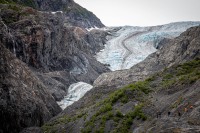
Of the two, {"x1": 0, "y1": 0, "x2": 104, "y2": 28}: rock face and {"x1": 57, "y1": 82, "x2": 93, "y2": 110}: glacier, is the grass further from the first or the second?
{"x1": 0, "y1": 0, "x2": 104, "y2": 28}: rock face

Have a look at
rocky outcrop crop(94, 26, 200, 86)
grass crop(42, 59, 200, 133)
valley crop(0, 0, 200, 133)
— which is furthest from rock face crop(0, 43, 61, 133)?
rocky outcrop crop(94, 26, 200, 86)

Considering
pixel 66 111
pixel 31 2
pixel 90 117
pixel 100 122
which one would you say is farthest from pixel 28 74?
pixel 31 2

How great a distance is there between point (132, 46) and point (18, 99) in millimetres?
59817

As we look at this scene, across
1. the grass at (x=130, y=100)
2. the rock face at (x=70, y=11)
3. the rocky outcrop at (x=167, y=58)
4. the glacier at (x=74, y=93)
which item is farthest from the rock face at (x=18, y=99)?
the rock face at (x=70, y=11)

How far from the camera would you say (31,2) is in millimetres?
75500

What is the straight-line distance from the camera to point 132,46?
78188 mm

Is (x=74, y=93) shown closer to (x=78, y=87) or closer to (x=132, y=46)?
(x=78, y=87)

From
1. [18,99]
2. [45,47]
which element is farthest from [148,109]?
[45,47]

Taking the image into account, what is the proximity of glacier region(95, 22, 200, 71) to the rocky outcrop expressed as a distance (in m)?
19.2

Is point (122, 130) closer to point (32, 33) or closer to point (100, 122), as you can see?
point (100, 122)

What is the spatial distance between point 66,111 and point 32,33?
51.5 feet

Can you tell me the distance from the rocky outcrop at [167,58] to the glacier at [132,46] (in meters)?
19.2

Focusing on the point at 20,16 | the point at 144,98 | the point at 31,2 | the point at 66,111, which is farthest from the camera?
the point at 31,2

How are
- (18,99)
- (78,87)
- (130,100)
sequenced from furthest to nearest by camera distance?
(78,87)
(18,99)
(130,100)
